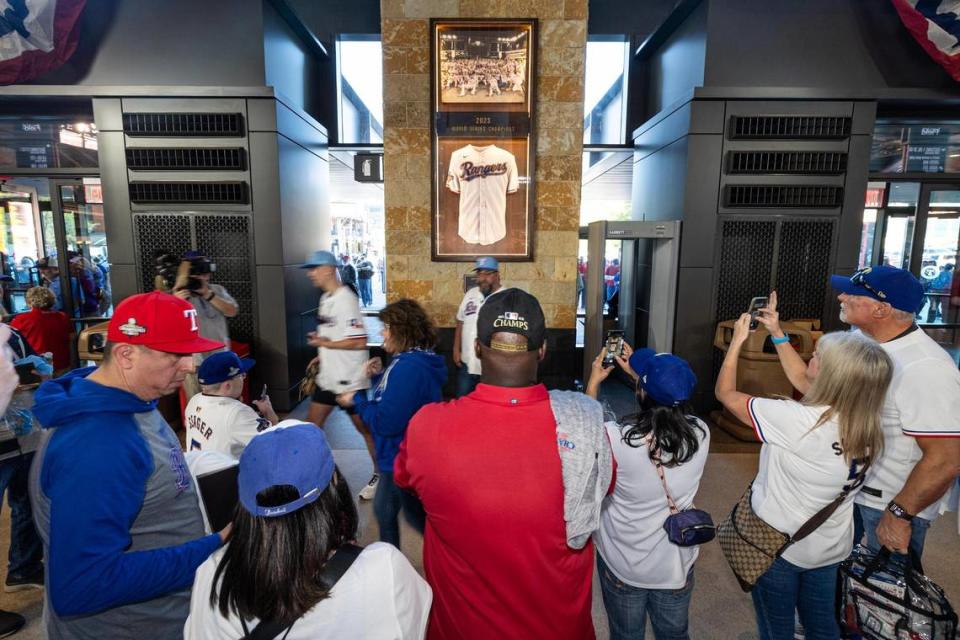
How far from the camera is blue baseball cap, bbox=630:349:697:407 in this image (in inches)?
68.6

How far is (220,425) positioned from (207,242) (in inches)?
160

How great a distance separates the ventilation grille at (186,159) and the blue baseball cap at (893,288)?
572 cm

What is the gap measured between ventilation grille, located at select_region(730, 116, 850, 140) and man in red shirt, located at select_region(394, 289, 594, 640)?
5.40 m

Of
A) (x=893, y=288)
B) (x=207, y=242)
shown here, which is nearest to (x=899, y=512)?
(x=893, y=288)

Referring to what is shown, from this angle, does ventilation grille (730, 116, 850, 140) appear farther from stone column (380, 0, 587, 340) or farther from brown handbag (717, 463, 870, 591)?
brown handbag (717, 463, 870, 591)

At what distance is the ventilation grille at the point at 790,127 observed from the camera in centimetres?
549

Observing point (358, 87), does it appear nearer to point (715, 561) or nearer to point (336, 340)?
point (336, 340)

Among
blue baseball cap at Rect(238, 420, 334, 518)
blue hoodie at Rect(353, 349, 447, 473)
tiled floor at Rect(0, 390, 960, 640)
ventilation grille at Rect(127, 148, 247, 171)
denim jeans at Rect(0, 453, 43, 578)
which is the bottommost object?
tiled floor at Rect(0, 390, 960, 640)

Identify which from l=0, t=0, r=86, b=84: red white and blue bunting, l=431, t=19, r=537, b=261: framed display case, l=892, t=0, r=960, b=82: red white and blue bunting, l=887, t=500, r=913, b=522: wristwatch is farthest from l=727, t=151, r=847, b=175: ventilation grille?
l=0, t=0, r=86, b=84: red white and blue bunting

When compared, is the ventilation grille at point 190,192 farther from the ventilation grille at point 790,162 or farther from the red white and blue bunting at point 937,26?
the red white and blue bunting at point 937,26

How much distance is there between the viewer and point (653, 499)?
5.92 feet

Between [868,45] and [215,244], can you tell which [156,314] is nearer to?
[215,244]

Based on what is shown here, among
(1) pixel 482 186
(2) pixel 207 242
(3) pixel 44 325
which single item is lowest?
(3) pixel 44 325

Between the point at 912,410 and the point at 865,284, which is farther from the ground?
the point at 865,284
